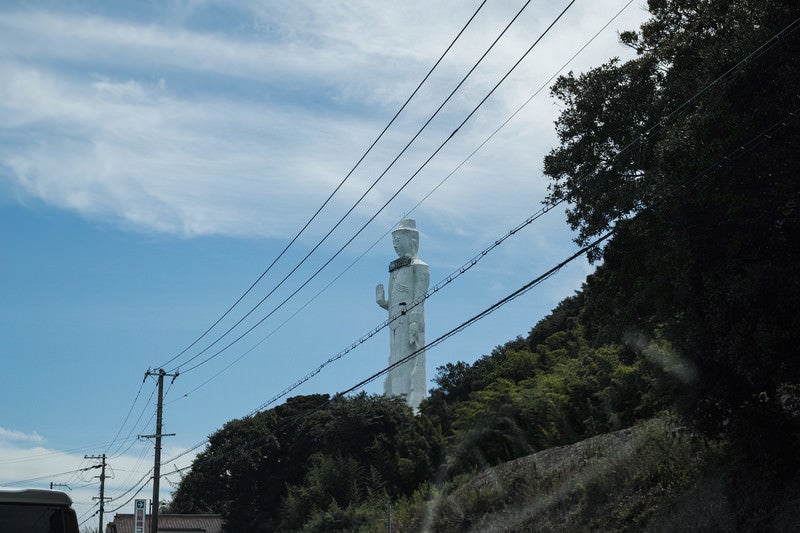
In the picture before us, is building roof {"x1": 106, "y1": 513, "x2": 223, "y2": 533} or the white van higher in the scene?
building roof {"x1": 106, "y1": 513, "x2": 223, "y2": 533}

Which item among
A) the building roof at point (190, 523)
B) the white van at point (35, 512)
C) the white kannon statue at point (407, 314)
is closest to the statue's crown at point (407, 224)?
the white kannon statue at point (407, 314)

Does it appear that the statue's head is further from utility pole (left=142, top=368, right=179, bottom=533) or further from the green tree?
the green tree

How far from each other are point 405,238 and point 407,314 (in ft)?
16.7

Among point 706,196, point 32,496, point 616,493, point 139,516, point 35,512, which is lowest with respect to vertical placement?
point 35,512

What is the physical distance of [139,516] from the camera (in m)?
47.0

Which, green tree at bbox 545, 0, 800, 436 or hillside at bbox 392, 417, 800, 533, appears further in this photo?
hillside at bbox 392, 417, 800, 533

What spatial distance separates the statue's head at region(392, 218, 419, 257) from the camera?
213 ft

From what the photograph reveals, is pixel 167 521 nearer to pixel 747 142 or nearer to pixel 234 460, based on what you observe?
pixel 234 460

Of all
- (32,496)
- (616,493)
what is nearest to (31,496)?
(32,496)

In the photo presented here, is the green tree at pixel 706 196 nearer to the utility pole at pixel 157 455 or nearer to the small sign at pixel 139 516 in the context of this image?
the utility pole at pixel 157 455

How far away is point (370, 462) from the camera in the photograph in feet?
161

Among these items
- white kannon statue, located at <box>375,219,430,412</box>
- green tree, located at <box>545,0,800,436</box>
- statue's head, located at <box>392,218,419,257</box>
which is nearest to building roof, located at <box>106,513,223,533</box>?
white kannon statue, located at <box>375,219,430,412</box>

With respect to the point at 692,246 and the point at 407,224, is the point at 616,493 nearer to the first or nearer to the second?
the point at 692,246

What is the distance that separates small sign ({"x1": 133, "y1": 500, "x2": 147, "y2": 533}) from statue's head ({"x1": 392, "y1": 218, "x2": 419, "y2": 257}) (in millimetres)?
25376
